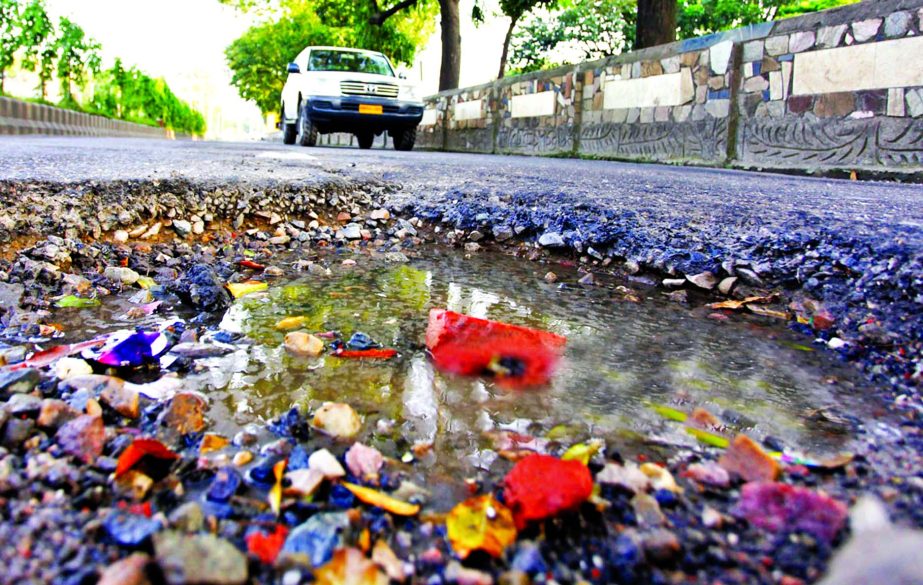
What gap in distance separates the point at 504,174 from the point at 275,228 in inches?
75.6

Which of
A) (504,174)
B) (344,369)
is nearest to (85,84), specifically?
(504,174)

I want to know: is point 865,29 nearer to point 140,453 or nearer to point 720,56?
point 720,56

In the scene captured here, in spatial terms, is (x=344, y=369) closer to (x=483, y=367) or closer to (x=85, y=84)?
(x=483, y=367)

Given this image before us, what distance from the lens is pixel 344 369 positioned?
49.6 inches

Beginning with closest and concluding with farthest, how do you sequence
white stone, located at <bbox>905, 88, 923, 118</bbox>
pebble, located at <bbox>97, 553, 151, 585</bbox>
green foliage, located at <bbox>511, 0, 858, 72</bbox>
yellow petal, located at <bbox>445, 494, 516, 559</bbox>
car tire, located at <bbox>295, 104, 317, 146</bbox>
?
pebble, located at <bbox>97, 553, 151, 585</bbox>, yellow petal, located at <bbox>445, 494, 516, 559</bbox>, white stone, located at <bbox>905, 88, 923, 118</bbox>, car tire, located at <bbox>295, 104, 317, 146</bbox>, green foliage, located at <bbox>511, 0, 858, 72</bbox>

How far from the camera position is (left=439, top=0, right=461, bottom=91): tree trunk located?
48.4 feet

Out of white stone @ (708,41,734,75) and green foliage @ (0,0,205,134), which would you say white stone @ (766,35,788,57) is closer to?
white stone @ (708,41,734,75)

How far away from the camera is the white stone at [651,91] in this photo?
6.65 meters

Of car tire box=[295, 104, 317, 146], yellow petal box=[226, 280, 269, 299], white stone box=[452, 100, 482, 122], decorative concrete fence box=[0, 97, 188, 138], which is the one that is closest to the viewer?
yellow petal box=[226, 280, 269, 299]

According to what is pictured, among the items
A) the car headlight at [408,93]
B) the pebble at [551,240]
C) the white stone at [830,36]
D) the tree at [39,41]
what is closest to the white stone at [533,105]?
the car headlight at [408,93]

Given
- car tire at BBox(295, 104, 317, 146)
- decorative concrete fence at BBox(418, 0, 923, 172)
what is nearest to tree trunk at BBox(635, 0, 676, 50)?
decorative concrete fence at BBox(418, 0, 923, 172)

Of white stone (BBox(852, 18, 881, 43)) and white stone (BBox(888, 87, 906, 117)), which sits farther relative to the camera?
white stone (BBox(852, 18, 881, 43))

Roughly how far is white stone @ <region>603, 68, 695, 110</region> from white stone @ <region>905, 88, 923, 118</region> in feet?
7.42

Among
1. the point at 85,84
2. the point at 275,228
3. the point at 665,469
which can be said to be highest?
the point at 85,84
